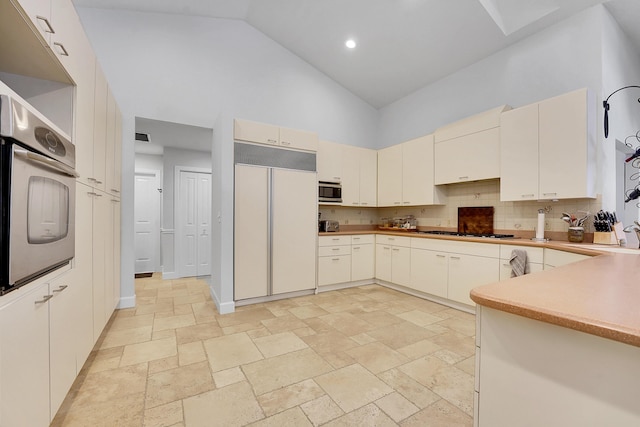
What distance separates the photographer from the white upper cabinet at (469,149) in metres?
3.20

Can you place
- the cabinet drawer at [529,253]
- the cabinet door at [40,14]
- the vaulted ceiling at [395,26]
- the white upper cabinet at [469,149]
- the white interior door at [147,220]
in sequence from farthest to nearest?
1. the white interior door at [147,220]
2. the white upper cabinet at [469,149]
3. the vaulted ceiling at [395,26]
4. the cabinet drawer at [529,253]
5. the cabinet door at [40,14]

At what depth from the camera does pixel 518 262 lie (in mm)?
2664

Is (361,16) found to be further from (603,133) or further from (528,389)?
(528,389)

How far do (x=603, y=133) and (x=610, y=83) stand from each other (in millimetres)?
570

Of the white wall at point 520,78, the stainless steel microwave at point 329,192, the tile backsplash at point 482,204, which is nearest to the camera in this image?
the white wall at point 520,78

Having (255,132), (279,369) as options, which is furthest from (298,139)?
(279,369)

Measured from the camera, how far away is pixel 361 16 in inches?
136

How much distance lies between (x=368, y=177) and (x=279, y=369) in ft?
11.2

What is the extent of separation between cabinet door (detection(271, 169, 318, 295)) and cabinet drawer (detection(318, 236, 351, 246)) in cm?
14

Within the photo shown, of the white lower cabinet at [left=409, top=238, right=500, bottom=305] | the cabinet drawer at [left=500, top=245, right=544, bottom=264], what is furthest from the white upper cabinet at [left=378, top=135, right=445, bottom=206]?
the cabinet drawer at [left=500, top=245, right=544, bottom=264]

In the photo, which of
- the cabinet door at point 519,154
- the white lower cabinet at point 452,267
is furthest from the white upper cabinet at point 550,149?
the white lower cabinet at point 452,267

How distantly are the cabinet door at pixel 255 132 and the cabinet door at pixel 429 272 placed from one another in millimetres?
2433

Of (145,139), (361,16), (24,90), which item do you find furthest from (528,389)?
(145,139)

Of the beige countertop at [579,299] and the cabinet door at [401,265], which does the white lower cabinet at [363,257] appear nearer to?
the cabinet door at [401,265]
